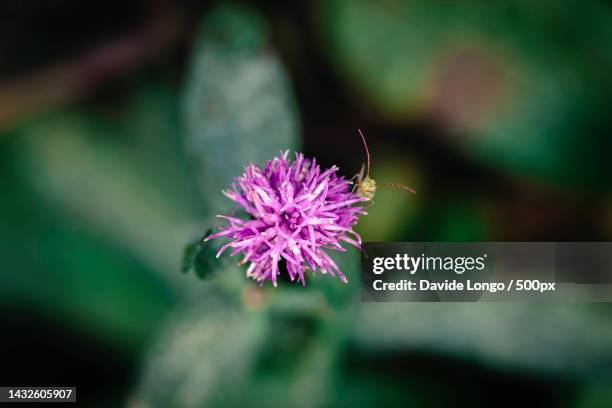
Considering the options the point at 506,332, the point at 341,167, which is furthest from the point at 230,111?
the point at 506,332

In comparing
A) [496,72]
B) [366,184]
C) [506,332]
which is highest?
[496,72]

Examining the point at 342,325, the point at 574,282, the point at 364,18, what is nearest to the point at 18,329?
the point at 342,325

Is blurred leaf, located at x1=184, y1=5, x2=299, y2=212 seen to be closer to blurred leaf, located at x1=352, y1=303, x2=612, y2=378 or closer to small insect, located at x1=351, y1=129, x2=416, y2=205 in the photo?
small insect, located at x1=351, y1=129, x2=416, y2=205

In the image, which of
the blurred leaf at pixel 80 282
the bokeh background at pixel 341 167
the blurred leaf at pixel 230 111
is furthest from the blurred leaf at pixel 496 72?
the blurred leaf at pixel 80 282

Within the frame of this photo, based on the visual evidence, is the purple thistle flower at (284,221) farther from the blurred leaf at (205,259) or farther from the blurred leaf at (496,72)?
the blurred leaf at (496,72)

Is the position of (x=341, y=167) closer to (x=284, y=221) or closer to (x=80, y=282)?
(x=284, y=221)

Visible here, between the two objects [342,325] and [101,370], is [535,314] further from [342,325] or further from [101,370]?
[101,370]
